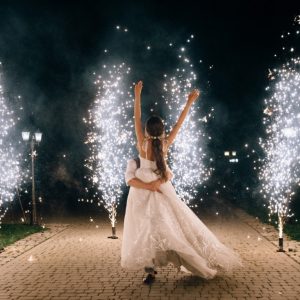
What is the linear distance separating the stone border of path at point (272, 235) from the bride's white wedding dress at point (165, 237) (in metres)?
2.82

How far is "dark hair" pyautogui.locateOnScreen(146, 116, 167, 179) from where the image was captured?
654cm

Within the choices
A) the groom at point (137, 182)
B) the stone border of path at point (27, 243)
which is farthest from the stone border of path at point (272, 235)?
the stone border of path at point (27, 243)

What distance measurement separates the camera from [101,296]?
6.17 metres

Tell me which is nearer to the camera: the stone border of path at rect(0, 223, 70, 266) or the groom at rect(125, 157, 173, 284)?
the groom at rect(125, 157, 173, 284)

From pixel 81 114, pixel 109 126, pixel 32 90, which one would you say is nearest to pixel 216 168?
pixel 81 114

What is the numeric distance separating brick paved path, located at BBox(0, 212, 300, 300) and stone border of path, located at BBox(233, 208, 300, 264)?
25cm

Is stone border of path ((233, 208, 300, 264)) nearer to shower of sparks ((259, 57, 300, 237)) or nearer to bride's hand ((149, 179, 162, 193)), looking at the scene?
shower of sparks ((259, 57, 300, 237))

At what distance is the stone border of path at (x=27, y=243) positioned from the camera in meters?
9.59

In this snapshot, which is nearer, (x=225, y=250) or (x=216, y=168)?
(x=225, y=250)

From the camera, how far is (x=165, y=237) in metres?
6.44

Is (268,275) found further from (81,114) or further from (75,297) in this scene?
(81,114)

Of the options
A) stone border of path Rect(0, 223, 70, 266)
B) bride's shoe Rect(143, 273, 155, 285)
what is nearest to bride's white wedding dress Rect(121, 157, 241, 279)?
bride's shoe Rect(143, 273, 155, 285)

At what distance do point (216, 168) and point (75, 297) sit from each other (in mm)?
30312

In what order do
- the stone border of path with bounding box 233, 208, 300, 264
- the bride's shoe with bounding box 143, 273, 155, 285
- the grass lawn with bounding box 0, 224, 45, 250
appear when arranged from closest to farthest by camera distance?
the bride's shoe with bounding box 143, 273, 155, 285 → the stone border of path with bounding box 233, 208, 300, 264 → the grass lawn with bounding box 0, 224, 45, 250
